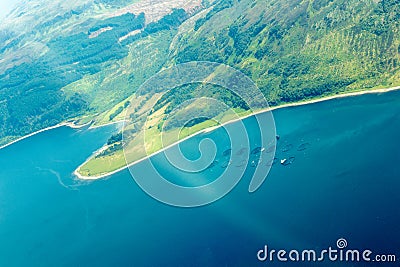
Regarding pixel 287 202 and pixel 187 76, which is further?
pixel 187 76

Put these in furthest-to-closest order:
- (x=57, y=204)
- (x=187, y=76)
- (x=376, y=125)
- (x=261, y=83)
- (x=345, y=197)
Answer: (x=261, y=83) < (x=187, y=76) < (x=57, y=204) < (x=376, y=125) < (x=345, y=197)

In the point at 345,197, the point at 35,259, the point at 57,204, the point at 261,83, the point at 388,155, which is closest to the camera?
the point at 345,197

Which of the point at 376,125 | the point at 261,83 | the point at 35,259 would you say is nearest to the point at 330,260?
the point at 376,125

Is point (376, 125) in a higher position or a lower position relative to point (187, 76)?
lower

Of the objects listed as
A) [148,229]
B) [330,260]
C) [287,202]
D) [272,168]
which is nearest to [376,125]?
[272,168]

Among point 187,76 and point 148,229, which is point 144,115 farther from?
point 148,229

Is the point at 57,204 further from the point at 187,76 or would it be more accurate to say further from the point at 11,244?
the point at 187,76
